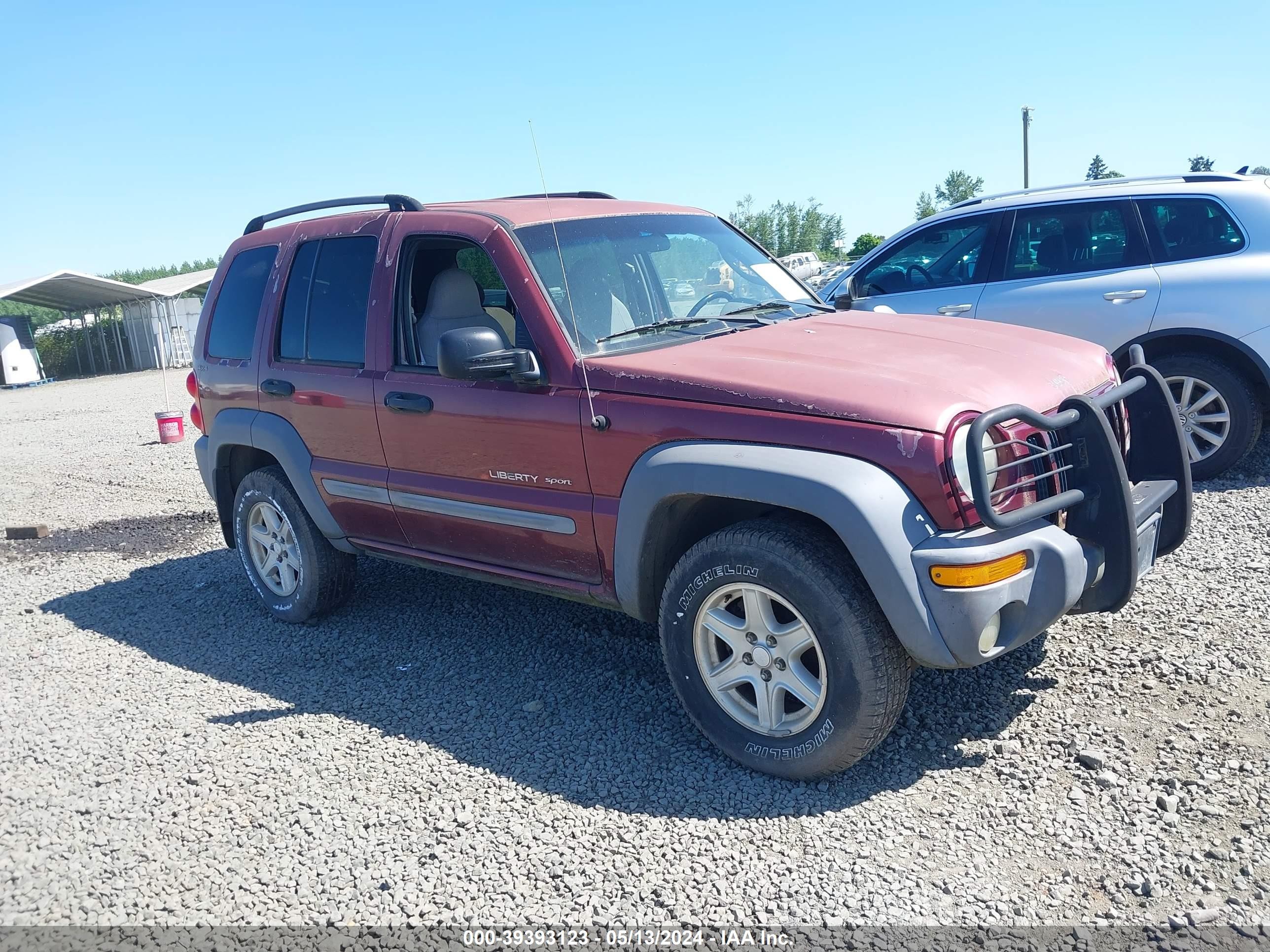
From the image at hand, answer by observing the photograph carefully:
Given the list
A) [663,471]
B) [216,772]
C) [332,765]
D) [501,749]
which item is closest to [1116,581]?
[663,471]

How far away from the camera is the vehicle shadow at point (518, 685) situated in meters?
3.44

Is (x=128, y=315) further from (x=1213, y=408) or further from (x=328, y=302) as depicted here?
(x=1213, y=408)

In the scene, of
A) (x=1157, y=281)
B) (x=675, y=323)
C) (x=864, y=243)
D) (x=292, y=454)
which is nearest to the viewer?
(x=675, y=323)

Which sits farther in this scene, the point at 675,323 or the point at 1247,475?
the point at 1247,475

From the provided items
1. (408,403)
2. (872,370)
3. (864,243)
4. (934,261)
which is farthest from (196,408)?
(864,243)

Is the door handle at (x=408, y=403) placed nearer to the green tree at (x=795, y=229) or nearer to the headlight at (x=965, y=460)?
the headlight at (x=965, y=460)

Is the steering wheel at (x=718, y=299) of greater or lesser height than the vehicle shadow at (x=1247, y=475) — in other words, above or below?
above

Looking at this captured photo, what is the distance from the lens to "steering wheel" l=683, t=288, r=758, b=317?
14.0ft

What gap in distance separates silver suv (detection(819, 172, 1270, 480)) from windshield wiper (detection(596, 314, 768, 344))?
1.53m

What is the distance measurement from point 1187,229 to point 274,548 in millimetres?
5974

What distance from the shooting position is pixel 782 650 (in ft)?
10.9

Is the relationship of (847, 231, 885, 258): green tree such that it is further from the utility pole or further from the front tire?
the front tire

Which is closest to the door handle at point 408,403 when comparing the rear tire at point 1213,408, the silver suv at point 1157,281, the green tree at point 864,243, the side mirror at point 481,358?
the side mirror at point 481,358

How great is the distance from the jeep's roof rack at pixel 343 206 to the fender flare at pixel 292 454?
3.54ft
